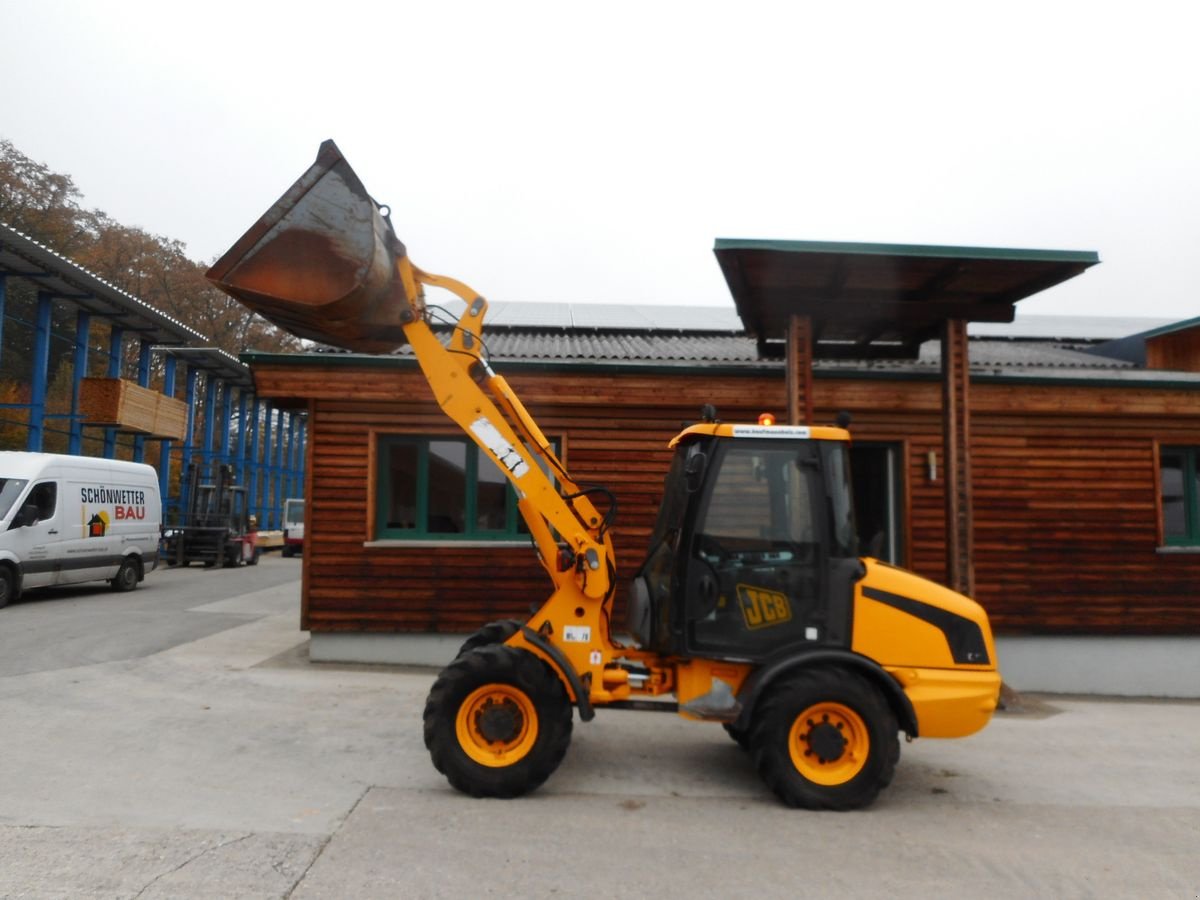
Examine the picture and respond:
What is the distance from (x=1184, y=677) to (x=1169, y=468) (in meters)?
2.44

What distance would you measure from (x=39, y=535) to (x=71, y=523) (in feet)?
2.75

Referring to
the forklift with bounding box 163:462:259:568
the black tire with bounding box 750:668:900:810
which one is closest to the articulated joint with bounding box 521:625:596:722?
the black tire with bounding box 750:668:900:810

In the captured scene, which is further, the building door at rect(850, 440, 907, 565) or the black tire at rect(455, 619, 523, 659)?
the building door at rect(850, 440, 907, 565)

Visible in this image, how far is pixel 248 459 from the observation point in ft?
124

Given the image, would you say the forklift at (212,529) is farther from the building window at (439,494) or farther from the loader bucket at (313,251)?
the loader bucket at (313,251)

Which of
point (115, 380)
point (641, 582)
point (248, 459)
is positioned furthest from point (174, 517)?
point (641, 582)

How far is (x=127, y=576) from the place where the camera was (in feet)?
54.6

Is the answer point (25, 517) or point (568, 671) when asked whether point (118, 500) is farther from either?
point (568, 671)

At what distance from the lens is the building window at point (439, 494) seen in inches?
369

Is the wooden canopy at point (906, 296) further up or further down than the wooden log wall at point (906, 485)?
further up

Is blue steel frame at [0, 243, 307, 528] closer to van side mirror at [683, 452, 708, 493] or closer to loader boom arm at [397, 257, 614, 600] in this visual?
loader boom arm at [397, 257, 614, 600]

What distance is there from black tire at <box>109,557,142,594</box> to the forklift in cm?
691

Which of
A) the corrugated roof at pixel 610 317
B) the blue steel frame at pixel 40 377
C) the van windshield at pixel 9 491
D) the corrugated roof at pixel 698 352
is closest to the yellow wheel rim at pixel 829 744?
the corrugated roof at pixel 698 352

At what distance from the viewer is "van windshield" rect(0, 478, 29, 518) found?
1348 cm
